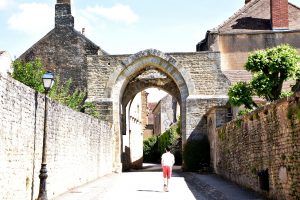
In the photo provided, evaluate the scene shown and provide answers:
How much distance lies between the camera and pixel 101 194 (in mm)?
14070

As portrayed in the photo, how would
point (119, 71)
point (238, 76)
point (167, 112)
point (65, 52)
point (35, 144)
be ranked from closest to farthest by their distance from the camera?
1. point (35, 144)
2. point (119, 71)
3. point (238, 76)
4. point (65, 52)
5. point (167, 112)

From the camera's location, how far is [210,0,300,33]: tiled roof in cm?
3225

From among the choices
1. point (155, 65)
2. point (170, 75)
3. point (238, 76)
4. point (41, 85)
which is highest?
point (155, 65)

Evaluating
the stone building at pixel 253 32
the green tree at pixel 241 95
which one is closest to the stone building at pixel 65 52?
the stone building at pixel 253 32

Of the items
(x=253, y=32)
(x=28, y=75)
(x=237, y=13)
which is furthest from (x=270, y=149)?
Answer: (x=237, y=13)

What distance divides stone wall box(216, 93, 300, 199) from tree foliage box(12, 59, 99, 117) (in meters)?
8.39

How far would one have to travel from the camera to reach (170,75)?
93.5ft

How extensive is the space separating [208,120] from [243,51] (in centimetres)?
819

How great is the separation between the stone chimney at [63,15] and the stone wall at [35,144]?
41.8ft

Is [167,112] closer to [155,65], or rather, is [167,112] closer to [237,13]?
[237,13]

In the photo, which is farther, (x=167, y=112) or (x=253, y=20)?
(x=167, y=112)

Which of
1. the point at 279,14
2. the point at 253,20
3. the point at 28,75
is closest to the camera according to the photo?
the point at 28,75

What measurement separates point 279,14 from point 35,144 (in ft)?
76.7

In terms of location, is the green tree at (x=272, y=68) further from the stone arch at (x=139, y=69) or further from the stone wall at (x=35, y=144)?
the stone arch at (x=139, y=69)
